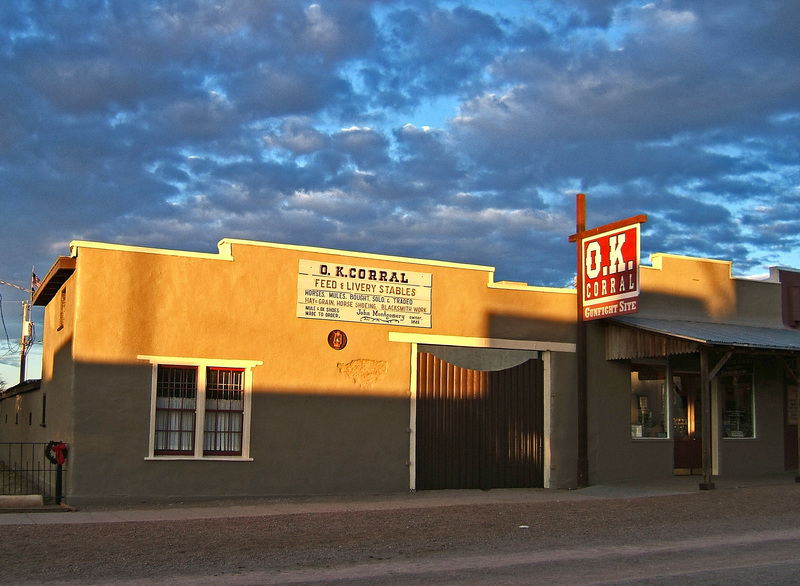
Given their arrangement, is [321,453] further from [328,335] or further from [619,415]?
[619,415]

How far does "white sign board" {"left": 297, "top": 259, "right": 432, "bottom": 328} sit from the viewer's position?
16.8 m

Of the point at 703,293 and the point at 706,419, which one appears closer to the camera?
the point at 706,419

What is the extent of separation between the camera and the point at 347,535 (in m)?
11.9

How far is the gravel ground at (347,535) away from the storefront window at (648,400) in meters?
4.09

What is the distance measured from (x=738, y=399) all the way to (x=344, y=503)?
1107 cm

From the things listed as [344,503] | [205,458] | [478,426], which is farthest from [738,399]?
[205,458]

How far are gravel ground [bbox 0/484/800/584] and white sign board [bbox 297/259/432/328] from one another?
4097 millimetres

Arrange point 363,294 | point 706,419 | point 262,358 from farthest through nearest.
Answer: point 363,294, point 706,419, point 262,358

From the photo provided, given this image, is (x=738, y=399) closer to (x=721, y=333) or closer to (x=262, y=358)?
(x=721, y=333)

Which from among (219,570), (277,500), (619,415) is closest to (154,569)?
(219,570)

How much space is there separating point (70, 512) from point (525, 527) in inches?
280

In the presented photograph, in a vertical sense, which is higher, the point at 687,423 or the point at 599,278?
the point at 599,278

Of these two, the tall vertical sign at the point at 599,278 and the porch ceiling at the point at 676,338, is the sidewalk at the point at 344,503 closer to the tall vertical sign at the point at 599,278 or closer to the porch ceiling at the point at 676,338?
the tall vertical sign at the point at 599,278

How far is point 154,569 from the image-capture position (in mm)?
9555
